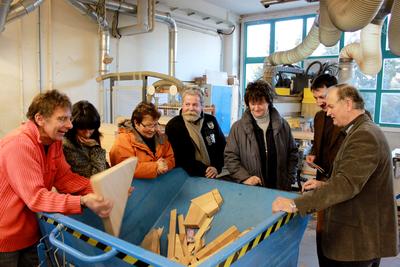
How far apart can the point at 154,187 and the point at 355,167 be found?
3.35 feet

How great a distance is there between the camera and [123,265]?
0.97m

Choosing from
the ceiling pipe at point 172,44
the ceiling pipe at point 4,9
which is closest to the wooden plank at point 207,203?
the ceiling pipe at point 4,9

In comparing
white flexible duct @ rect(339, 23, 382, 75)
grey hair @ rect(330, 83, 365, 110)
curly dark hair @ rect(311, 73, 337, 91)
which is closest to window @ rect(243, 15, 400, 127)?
white flexible duct @ rect(339, 23, 382, 75)

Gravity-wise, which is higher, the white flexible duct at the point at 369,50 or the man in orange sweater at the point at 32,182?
the white flexible duct at the point at 369,50

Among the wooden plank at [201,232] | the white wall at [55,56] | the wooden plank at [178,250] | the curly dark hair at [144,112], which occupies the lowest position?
the wooden plank at [178,250]

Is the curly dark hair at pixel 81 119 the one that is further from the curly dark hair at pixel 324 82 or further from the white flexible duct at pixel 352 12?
the white flexible duct at pixel 352 12

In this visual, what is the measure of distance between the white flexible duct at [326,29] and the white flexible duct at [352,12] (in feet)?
2.05

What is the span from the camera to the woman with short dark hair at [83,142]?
5.37ft

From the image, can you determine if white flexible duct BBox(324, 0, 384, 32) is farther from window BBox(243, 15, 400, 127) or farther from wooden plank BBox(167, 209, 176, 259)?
window BBox(243, 15, 400, 127)

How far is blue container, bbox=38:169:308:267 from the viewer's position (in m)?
0.94

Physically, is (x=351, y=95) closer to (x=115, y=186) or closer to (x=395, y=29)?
(x=115, y=186)

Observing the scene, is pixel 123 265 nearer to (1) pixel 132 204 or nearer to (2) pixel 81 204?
(2) pixel 81 204

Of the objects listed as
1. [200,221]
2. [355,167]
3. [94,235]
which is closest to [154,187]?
[200,221]

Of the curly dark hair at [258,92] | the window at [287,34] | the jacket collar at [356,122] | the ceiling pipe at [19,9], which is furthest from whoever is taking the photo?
the window at [287,34]
